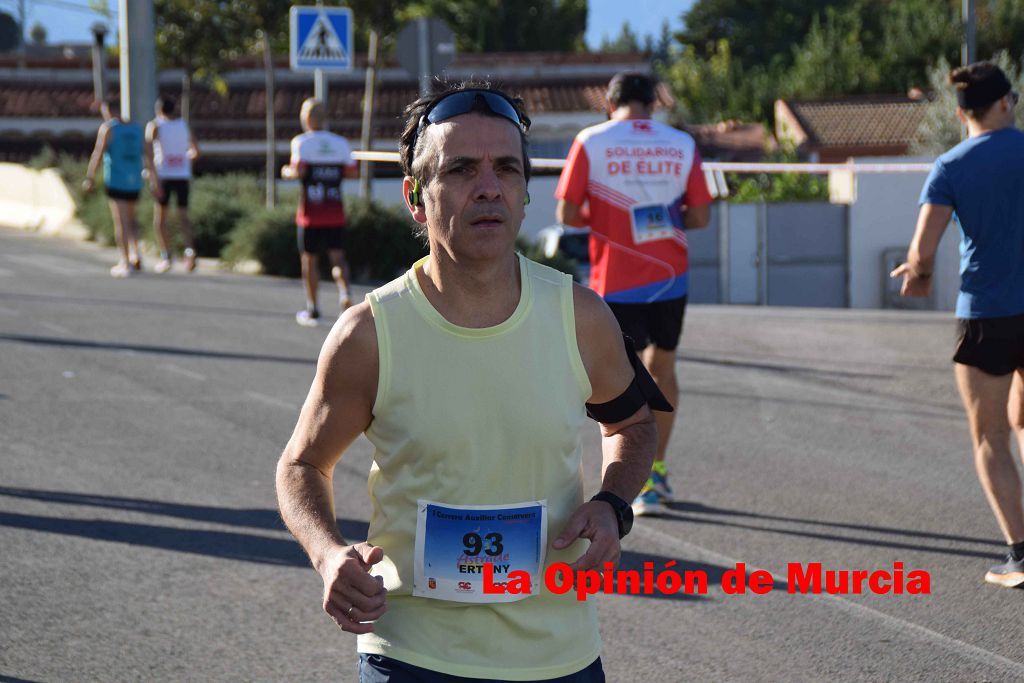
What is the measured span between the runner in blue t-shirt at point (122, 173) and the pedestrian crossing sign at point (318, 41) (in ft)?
7.38

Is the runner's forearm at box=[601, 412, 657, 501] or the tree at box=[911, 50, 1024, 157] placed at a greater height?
the tree at box=[911, 50, 1024, 157]

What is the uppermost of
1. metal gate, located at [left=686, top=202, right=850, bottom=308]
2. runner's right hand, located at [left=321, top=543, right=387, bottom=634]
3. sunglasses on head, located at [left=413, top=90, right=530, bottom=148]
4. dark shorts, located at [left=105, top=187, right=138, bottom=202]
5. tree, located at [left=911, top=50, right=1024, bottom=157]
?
tree, located at [left=911, top=50, right=1024, bottom=157]

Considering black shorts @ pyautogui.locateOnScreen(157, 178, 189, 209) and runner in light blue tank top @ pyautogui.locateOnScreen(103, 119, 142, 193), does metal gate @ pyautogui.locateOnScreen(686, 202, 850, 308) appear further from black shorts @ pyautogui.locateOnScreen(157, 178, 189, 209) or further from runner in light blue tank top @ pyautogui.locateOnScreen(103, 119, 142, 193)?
runner in light blue tank top @ pyautogui.locateOnScreen(103, 119, 142, 193)

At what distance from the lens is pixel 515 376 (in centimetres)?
290

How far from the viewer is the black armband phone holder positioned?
3.13 m

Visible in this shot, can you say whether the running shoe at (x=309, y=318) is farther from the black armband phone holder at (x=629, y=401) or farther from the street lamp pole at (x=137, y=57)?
the black armband phone holder at (x=629, y=401)

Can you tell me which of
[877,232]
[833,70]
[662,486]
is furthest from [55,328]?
[833,70]

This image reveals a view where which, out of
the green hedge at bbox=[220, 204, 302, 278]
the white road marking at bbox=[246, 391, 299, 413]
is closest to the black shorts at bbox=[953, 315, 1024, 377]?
the white road marking at bbox=[246, 391, 299, 413]

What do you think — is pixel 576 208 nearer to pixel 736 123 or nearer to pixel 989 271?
pixel 989 271

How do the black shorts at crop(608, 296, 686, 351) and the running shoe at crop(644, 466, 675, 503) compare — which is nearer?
the black shorts at crop(608, 296, 686, 351)

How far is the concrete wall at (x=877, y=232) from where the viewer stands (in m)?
31.2

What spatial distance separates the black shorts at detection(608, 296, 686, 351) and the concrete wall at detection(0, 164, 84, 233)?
1879 centimetres

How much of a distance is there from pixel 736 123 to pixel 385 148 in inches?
851

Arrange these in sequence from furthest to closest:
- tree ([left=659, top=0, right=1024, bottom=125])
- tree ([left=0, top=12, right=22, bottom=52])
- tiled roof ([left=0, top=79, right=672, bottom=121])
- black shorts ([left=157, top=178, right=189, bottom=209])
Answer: tree ([left=659, top=0, right=1024, bottom=125]) → tree ([left=0, top=12, right=22, bottom=52]) → tiled roof ([left=0, top=79, right=672, bottom=121]) → black shorts ([left=157, top=178, right=189, bottom=209])
